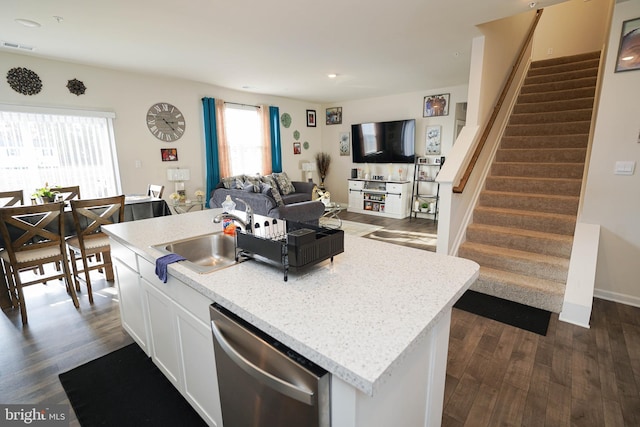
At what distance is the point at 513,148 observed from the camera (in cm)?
389

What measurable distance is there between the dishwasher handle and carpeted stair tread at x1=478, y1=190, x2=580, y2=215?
336cm

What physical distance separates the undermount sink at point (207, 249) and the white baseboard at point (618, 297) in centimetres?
324

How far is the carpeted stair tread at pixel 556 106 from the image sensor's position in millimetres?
3861

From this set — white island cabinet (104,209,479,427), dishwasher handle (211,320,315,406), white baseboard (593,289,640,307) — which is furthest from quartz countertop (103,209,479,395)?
white baseboard (593,289,640,307)

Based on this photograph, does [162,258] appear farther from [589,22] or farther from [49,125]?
[589,22]

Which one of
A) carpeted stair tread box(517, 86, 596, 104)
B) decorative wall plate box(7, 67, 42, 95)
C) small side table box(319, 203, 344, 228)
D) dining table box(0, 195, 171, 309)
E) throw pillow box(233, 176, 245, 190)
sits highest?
decorative wall plate box(7, 67, 42, 95)

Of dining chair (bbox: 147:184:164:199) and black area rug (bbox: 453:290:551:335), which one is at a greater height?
dining chair (bbox: 147:184:164:199)

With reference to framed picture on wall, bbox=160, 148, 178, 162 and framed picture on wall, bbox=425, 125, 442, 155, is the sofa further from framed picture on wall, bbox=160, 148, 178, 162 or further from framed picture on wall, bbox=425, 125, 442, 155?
framed picture on wall, bbox=425, 125, 442, 155

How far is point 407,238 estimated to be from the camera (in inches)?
183

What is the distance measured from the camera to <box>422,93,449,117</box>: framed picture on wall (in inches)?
221

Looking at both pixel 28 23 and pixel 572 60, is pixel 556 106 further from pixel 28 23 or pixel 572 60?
pixel 28 23

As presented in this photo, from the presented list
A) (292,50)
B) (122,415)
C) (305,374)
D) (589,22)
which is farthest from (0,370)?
(589,22)

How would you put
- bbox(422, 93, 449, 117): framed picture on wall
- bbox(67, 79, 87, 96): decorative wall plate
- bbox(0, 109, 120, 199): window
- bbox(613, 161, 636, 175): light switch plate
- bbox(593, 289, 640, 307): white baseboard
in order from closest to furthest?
bbox(613, 161, 636, 175): light switch plate
bbox(593, 289, 640, 307): white baseboard
bbox(0, 109, 120, 199): window
bbox(67, 79, 87, 96): decorative wall plate
bbox(422, 93, 449, 117): framed picture on wall

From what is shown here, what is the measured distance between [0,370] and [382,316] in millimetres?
2548
